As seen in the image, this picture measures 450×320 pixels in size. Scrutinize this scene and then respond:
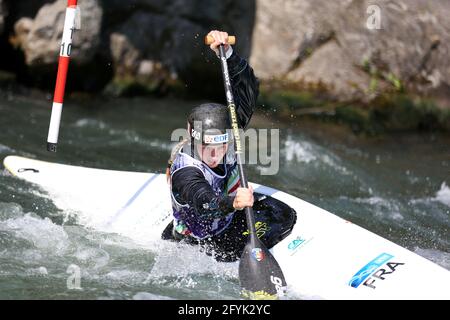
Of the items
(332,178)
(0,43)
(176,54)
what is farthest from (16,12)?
(332,178)

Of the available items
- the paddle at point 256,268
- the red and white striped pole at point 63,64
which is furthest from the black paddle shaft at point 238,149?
the red and white striped pole at point 63,64

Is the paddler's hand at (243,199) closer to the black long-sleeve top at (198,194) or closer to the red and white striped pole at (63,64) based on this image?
the black long-sleeve top at (198,194)

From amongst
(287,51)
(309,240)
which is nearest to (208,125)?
(309,240)

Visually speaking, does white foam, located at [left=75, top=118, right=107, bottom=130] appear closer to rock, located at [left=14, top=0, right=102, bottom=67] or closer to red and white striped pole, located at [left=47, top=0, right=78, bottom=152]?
rock, located at [left=14, top=0, right=102, bottom=67]

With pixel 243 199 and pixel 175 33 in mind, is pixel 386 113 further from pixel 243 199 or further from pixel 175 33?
pixel 243 199

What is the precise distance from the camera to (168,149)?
8.27 metres

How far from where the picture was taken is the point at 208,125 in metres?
4.24

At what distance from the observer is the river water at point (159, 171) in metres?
4.29

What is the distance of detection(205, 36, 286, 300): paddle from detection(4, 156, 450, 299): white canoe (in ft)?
0.44

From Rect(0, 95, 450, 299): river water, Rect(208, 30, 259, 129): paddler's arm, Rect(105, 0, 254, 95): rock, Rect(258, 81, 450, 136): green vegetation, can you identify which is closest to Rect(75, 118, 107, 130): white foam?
Rect(0, 95, 450, 299): river water

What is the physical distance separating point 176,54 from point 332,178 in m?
3.61

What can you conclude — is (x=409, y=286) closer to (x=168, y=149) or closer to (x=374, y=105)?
(x=168, y=149)

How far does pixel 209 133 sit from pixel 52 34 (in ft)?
18.9

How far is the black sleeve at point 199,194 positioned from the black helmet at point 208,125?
0.66 feet
